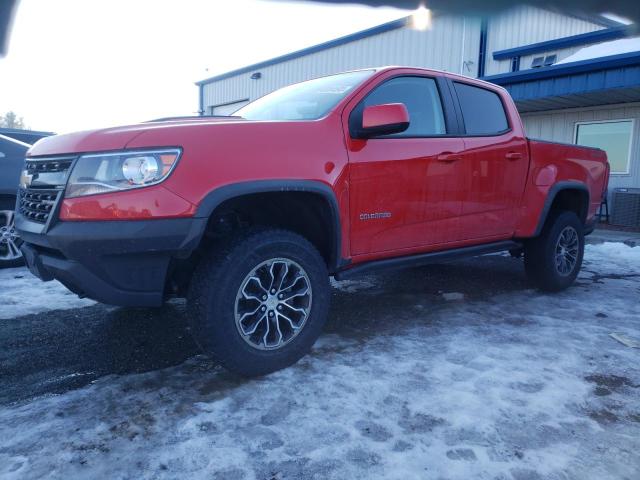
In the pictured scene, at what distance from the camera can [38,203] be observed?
2617 mm

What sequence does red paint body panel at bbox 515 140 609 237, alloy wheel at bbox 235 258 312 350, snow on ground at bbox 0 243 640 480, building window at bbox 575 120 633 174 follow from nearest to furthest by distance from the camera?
snow on ground at bbox 0 243 640 480, alloy wheel at bbox 235 258 312 350, red paint body panel at bbox 515 140 609 237, building window at bbox 575 120 633 174

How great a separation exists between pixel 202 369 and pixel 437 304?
223cm

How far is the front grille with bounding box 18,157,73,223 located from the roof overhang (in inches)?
366

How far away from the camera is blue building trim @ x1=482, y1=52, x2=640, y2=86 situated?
8.62 metres

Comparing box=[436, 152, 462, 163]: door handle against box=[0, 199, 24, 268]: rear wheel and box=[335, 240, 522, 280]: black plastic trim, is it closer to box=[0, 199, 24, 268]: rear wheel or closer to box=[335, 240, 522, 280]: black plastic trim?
box=[335, 240, 522, 280]: black plastic trim

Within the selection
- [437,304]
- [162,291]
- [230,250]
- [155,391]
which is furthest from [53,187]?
[437,304]

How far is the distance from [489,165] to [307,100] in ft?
5.04

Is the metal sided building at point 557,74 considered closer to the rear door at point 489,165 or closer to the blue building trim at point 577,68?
the blue building trim at point 577,68

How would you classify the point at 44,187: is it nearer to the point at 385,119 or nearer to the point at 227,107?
the point at 385,119

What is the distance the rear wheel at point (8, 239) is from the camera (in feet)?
16.9

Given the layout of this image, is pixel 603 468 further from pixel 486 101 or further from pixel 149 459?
pixel 486 101

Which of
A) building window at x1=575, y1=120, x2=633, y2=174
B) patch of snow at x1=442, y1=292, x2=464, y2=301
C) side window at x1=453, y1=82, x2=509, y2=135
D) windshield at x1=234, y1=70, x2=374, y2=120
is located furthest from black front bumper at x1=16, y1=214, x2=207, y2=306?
building window at x1=575, y1=120, x2=633, y2=174

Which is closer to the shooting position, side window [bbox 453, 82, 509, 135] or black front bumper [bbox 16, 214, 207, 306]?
black front bumper [bbox 16, 214, 207, 306]

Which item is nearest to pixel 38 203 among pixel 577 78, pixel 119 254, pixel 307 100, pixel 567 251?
pixel 119 254
